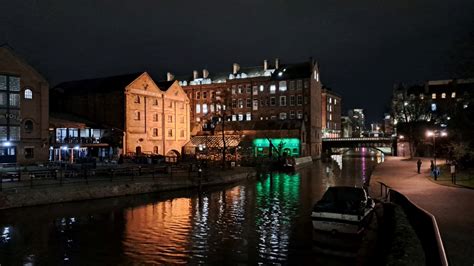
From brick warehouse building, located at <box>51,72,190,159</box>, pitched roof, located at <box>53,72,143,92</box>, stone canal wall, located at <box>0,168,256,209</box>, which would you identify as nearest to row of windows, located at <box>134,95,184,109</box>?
brick warehouse building, located at <box>51,72,190,159</box>

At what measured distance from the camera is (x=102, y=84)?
68.6 m

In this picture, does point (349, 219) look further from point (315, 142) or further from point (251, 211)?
point (315, 142)

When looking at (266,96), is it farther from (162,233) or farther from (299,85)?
(162,233)

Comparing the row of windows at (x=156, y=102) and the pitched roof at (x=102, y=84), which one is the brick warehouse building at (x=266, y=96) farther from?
the pitched roof at (x=102, y=84)

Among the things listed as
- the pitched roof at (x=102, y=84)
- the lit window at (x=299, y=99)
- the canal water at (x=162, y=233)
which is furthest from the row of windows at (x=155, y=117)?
the lit window at (x=299, y=99)

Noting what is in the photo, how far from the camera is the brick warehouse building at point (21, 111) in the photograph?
45.2 metres

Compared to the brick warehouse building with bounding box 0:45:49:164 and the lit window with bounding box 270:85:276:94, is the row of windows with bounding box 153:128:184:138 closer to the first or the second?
the brick warehouse building with bounding box 0:45:49:164

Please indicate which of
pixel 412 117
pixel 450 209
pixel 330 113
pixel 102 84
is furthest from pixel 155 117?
pixel 330 113

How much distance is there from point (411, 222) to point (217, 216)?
12.7 metres

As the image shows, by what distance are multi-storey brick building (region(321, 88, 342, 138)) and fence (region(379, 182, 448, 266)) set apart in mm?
116781

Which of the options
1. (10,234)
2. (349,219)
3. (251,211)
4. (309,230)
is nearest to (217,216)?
(251,211)

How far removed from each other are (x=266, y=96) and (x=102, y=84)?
48.7 m

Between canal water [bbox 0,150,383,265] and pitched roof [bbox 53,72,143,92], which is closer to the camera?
canal water [bbox 0,150,383,265]

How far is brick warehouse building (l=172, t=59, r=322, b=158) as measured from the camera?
334 ft
